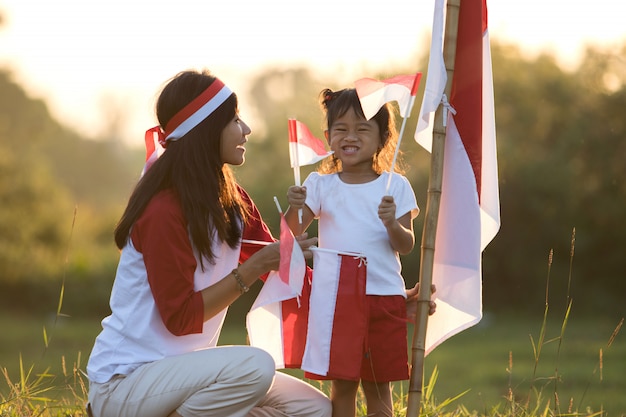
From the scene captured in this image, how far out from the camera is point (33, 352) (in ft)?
41.3

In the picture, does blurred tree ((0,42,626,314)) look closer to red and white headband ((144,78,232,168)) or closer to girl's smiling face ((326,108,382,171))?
girl's smiling face ((326,108,382,171))

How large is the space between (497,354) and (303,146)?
830 centimetres

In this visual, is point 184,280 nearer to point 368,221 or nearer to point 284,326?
point 284,326

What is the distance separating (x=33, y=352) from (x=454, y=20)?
9.99 meters

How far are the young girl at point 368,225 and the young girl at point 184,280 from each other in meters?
0.19

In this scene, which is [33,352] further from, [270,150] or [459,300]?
[459,300]

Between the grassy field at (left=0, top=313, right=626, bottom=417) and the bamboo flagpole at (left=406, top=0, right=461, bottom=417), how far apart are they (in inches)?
200

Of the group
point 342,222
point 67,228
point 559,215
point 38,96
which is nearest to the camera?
point 342,222

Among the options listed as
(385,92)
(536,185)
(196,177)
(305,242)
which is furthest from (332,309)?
(536,185)

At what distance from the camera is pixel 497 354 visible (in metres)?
11.6

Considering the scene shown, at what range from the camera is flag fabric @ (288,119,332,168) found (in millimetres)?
3824

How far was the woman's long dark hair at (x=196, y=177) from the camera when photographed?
353 cm

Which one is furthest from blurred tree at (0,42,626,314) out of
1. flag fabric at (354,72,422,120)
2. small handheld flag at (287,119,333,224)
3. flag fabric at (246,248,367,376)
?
flag fabric at (246,248,367,376)

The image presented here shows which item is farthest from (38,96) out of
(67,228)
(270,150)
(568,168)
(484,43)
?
(484,43)
